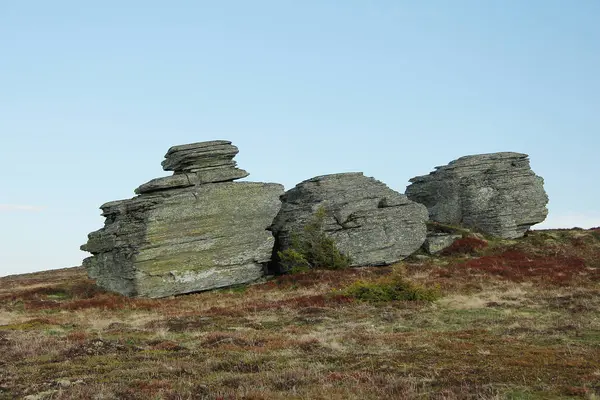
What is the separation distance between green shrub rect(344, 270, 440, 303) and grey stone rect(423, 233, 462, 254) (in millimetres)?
18130

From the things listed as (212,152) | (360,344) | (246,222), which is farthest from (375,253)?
(360,344)

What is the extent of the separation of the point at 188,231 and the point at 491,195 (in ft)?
107

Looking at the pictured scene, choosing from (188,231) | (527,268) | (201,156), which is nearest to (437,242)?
(527,268)

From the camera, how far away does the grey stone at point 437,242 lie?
2199 inches

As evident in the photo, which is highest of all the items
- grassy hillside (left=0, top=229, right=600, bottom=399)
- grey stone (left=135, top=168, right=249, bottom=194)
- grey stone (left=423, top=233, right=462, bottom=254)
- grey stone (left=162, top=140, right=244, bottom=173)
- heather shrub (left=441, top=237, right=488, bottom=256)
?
grey stone (left=162, top=140, right=244, bottom=173)

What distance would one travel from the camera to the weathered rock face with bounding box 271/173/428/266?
50.8 meters

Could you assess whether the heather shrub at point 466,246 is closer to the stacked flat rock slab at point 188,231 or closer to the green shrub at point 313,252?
the green shrub at point 313,252

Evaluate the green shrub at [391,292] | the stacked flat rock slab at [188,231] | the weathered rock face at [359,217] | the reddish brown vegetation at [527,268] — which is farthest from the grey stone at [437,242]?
the green shrub at [391,292]

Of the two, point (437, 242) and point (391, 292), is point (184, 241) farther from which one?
point (437, 242)

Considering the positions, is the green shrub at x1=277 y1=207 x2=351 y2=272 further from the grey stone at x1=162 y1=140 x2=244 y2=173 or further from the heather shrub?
the heather shrub

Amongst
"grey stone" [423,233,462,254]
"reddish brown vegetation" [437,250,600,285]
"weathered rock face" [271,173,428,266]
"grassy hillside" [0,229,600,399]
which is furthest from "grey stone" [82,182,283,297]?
"grey stone" [423,233,462,254]

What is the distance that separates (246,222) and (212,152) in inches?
248

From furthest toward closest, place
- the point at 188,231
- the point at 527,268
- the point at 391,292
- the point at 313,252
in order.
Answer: the point at 313,252
the point at 527,268
the point at 188,231
the point at 391,292

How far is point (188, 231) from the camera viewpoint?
45.4 m
